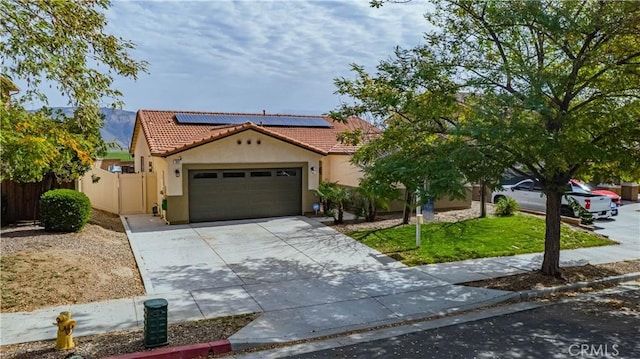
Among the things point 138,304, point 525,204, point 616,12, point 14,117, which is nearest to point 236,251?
point 138,304

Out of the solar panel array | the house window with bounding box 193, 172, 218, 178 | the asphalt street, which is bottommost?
the asphalt street

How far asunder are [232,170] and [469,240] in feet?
27.9

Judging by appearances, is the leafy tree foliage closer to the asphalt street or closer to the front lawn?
the front lawn

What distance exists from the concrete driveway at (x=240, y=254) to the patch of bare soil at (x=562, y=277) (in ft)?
7.42

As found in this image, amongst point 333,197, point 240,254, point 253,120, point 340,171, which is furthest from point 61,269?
point 253,120

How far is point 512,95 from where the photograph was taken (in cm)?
820

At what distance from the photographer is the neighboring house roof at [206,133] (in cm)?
1582

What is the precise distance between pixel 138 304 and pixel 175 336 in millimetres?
1671

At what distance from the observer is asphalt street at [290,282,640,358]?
6.05 meters

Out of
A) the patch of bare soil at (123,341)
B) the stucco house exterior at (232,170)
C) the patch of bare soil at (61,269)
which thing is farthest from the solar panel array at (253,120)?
the patch of bare soil at (123,341)

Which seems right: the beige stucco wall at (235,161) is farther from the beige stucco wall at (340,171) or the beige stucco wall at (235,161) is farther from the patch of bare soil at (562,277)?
the patch of bare soil at (562,277)

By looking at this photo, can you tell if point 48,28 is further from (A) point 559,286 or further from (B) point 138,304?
(A) point 559,286

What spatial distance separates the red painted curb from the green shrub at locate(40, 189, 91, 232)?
25.1ft

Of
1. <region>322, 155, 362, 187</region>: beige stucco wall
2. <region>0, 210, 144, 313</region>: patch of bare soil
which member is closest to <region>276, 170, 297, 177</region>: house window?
<region>322, 155, 362, 187</region>: beige stucco wall
